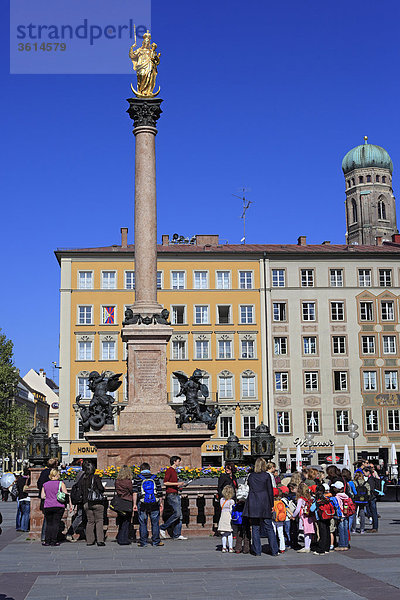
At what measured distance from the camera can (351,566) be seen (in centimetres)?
1283

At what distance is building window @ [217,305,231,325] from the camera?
60656mm

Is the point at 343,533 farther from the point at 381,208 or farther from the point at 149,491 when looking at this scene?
the point at 381,208

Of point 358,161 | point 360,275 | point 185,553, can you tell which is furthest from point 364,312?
point 358,161

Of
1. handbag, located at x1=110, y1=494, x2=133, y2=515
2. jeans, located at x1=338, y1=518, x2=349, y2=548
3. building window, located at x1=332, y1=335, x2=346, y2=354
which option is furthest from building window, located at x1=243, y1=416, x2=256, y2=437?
jeans, located at x1=338, y1=518, x2=349, y2=548

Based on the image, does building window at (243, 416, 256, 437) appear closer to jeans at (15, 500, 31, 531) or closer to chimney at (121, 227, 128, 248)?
chimney at (121, 227, 128, 248)

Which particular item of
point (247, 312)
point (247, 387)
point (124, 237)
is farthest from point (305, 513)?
point (124, 237)

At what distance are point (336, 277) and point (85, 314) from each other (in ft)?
61.8

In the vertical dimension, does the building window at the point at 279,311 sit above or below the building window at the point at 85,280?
below

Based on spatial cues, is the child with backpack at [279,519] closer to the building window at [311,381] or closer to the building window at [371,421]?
the building window at [311,381]

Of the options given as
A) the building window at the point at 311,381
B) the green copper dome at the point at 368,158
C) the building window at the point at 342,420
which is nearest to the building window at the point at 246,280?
the building window at the point at 311,381

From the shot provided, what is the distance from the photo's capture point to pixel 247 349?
197 ft

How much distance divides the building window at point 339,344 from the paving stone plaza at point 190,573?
1756 inches

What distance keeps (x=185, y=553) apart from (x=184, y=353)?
4518cm

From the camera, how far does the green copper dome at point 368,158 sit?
131 m
